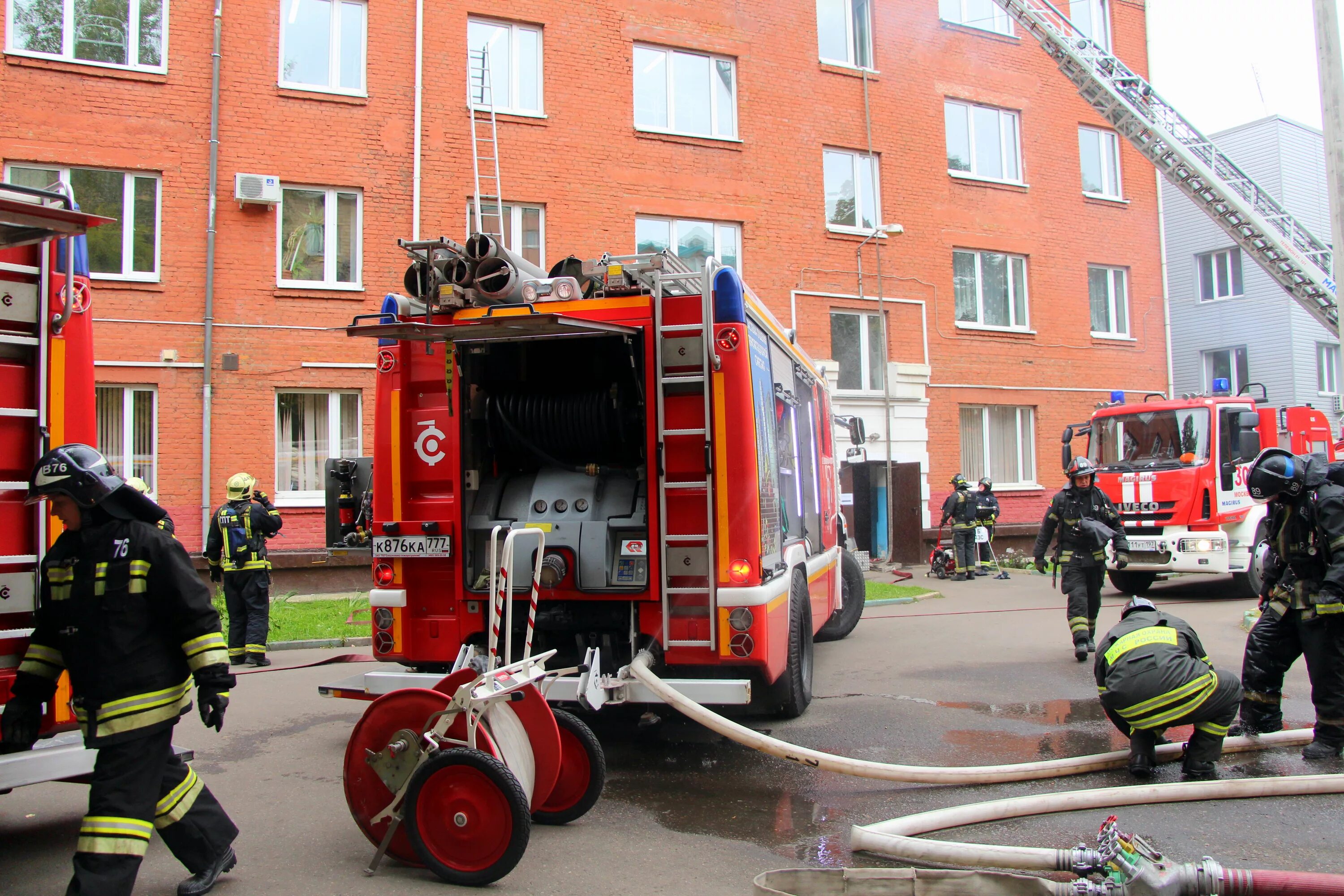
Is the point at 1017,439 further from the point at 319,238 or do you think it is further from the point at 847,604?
the point at 319,238

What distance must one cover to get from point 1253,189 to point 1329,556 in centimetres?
1428

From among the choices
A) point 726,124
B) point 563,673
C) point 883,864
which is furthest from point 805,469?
point 726,124

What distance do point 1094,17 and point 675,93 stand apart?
421 inches

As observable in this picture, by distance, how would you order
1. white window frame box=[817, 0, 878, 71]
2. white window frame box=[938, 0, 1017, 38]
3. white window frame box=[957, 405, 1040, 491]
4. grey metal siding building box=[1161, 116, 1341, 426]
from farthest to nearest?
grey metal siding building box=[1161, 116, 1341, 426], white window frame box=[938, 0, 1017, 38], white window frame box=[957, 405, 1040, 491], white window frame box=[817, 0, 878, 71]

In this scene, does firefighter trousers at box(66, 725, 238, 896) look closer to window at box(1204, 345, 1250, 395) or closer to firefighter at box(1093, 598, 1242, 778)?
firefighter at box(1093, 598, 1242, 778)

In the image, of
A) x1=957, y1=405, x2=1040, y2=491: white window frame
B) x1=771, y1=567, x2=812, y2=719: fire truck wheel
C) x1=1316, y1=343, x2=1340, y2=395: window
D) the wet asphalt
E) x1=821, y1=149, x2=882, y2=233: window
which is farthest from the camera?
x1=1316, y1=343, x2=1340, y2=395: window

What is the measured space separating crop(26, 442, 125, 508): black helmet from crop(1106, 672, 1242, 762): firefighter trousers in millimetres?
4795

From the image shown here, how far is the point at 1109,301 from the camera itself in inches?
856

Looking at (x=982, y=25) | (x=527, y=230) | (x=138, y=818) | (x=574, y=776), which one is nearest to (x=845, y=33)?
(x=982, y=25)

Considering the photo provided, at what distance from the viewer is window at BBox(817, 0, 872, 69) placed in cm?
1898

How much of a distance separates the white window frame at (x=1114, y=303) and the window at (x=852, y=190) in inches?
228

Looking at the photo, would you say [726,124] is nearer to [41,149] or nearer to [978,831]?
[41,149]

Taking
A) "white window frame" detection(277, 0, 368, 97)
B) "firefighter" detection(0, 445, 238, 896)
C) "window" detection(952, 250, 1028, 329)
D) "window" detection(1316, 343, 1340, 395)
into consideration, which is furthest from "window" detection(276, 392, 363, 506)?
"window" detection(1316, 343, 1340, 395)

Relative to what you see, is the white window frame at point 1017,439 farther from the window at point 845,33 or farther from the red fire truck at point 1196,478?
the window at point 845,33
